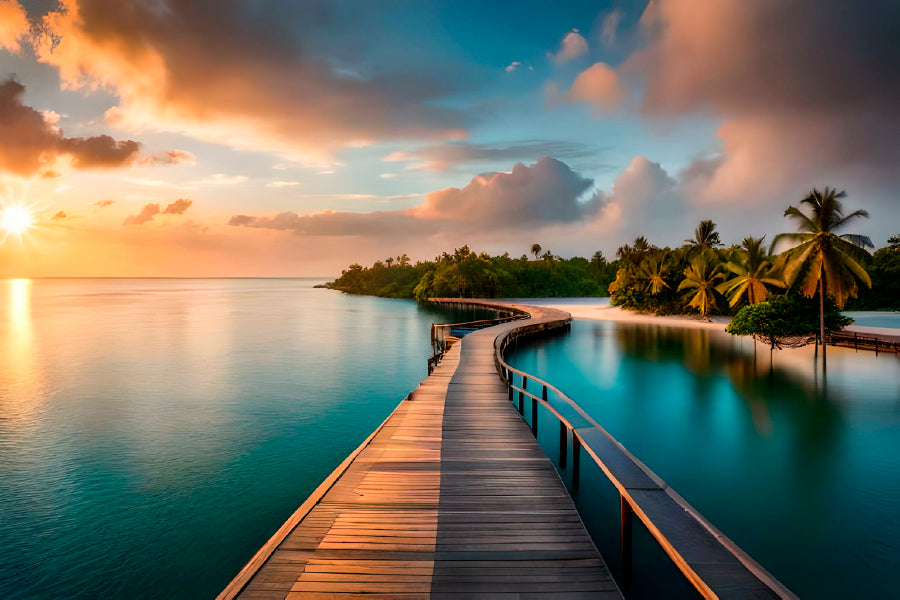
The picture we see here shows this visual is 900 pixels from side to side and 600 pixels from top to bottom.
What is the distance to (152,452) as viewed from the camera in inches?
502

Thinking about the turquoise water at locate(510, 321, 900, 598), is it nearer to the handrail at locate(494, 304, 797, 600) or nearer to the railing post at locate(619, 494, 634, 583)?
the railing post at locate(619, 494, 634, 583)

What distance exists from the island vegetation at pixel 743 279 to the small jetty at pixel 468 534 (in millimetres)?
23079

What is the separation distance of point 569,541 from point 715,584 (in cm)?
143

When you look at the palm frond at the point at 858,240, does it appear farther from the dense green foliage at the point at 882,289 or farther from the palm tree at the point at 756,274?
the dense green foliage at the point at 882,289

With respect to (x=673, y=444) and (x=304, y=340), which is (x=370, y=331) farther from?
(x=673, y=444)

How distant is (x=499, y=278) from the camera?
272 ft

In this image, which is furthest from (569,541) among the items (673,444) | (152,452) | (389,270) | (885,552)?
(389,270)

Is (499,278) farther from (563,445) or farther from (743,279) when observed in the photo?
(563,445)

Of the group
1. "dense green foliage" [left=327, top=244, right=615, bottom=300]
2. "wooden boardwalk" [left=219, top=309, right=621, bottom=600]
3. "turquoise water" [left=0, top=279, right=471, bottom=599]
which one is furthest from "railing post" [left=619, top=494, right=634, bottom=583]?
"dense green foliage" [left=327, top=244, right=615, bottom=300]

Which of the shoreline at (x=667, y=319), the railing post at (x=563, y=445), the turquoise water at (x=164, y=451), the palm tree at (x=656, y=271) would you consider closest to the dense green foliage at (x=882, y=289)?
the shoreline at (x=667, y=319)

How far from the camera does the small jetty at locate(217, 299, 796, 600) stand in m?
4.16

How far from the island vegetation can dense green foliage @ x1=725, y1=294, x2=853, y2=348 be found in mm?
53

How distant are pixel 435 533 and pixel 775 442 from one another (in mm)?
12252

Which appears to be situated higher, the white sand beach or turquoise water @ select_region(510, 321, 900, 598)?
the white sand beach
